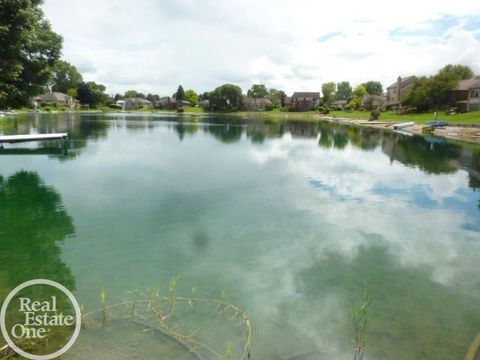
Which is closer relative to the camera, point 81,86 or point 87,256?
point 87,256

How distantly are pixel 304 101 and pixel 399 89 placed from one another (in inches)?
1941

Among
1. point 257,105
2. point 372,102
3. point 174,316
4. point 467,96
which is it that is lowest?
point 174,316

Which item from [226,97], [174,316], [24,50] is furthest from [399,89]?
[174,316]

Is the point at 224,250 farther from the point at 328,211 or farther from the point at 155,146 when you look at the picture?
the point at 155,146

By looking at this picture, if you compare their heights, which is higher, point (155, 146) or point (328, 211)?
point (155, 146)

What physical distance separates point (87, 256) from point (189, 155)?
2510cm

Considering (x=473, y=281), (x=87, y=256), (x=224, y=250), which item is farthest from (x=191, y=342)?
(x=473, y=281)

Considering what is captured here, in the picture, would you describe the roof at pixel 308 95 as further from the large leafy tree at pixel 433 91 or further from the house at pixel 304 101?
the large leafy tree at pixel 433 91

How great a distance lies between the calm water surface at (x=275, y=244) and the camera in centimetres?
899

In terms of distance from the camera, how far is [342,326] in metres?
8.82

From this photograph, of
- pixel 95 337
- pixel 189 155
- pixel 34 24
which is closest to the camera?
pixel 95 337

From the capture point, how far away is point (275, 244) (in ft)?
45.7

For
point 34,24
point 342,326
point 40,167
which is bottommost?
point 342,326

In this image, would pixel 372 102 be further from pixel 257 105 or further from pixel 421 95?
pixel 257 105
